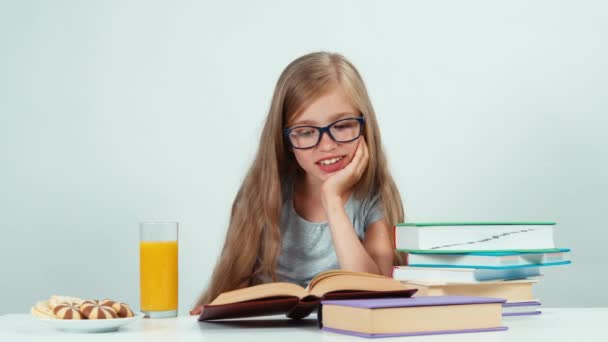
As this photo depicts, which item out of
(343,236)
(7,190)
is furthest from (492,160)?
(7,190)

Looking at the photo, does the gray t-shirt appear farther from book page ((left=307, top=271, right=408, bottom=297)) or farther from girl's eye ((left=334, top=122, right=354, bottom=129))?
book page ((left=307, top=271, right=408, bottom=297))

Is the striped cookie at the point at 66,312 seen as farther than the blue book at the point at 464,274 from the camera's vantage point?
No

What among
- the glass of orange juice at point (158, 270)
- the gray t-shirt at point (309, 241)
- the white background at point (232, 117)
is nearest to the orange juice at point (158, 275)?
the glass of orange juice at point (158, 270)

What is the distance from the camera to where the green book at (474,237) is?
1.20 metres

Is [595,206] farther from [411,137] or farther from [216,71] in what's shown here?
[216,71]

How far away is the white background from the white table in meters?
1.62

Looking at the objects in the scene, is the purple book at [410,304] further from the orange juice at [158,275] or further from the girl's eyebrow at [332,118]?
the girl's eyebrow at [332,118]

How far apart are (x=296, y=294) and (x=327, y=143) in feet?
3.08

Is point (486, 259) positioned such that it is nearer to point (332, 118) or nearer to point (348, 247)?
point (348, 247)

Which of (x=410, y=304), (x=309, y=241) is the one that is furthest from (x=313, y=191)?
(x=410, y=304)

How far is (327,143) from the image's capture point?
193 centimetres

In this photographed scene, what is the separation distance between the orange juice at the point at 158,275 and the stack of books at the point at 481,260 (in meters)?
0.41

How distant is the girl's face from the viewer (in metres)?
1.95

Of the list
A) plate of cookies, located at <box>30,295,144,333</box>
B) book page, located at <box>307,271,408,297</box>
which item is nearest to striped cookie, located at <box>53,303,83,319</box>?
plate of cookies, located at <box>30,295,144,333</box>
